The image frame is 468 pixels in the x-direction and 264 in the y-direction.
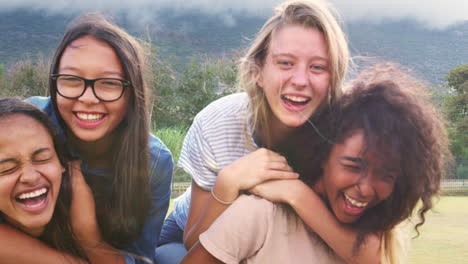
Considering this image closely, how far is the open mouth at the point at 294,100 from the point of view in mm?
2518

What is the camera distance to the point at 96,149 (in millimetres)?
2902

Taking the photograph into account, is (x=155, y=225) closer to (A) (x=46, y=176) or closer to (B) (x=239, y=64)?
(A) (x=46, y=176)

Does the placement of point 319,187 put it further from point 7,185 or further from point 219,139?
point 7,185

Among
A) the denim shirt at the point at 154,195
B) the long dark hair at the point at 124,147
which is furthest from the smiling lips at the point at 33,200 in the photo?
the denim shirt at the point at 154,195

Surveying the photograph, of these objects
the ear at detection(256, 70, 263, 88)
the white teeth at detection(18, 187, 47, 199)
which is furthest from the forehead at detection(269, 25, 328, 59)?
the white teeth at detection(18, 187, 47, 199)

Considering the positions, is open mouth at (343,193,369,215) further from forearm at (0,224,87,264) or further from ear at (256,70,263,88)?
forearm at (0,224,87,264)

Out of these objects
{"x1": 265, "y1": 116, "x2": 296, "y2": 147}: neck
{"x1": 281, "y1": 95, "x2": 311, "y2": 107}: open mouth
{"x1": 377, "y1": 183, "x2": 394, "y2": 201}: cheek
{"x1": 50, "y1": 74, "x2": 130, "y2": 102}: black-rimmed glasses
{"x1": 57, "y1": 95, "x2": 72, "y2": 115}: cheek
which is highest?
{"x1": 50, "y1": 74, "x2": 130, "y2": 102}: black-rimmed glasses

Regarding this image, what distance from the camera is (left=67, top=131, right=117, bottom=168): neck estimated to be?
2.87 m

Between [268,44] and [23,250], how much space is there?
1643 millimetres

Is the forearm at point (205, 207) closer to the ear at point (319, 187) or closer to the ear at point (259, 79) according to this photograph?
the ear at point (319, 187)

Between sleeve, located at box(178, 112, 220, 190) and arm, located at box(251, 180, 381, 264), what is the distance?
459 mm

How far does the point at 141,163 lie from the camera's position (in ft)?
9.39

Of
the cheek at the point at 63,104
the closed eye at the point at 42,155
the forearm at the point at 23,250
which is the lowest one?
the forearm at the point at 23,250

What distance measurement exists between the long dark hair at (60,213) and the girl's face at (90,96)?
12cm
